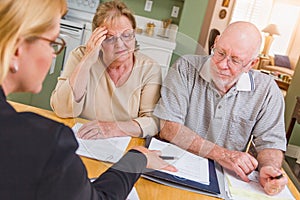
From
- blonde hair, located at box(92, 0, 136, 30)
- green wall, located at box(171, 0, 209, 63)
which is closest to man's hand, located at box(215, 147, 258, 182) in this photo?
blonde hair, located at box(92, 0, 136, 30)

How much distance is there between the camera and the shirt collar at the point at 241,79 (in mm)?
1480

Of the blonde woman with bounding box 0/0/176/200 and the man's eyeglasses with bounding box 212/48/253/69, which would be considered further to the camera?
the man's eyeglasses with bounding box 212/48/253/69

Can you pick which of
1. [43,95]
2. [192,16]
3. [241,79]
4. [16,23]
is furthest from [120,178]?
[192,16]

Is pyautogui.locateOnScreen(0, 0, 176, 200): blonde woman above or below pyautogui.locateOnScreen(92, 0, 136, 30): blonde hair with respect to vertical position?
below

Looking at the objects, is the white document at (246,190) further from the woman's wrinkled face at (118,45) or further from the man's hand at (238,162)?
the woman's wrinkled face at (118,45)

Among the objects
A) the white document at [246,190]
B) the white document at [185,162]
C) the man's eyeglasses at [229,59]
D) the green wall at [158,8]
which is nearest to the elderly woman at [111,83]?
the white document at [185,162]

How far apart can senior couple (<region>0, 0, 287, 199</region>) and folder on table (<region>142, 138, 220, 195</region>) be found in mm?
35

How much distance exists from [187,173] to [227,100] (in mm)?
457

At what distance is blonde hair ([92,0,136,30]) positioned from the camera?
4.53ft

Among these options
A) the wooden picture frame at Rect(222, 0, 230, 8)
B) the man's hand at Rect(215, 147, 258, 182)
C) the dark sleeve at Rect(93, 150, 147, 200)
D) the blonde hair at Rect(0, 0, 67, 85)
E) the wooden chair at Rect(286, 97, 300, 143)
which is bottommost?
the wooden chair at Rect(286, 97, 300, 143)

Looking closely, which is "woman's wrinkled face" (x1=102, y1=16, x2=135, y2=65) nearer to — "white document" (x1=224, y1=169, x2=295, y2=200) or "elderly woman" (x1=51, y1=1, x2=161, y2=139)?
"elderly woman" (x1=51, y1=1, x2=161, y2=139)

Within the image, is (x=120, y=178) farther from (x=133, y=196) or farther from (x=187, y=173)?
(x=187, y=173)

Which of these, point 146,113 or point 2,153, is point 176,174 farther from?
point 2,153

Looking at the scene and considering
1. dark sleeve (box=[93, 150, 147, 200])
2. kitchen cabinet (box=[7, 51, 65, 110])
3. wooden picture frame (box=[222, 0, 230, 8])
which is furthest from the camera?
wooden picture frame (box=[222, 0, 230, 8])
